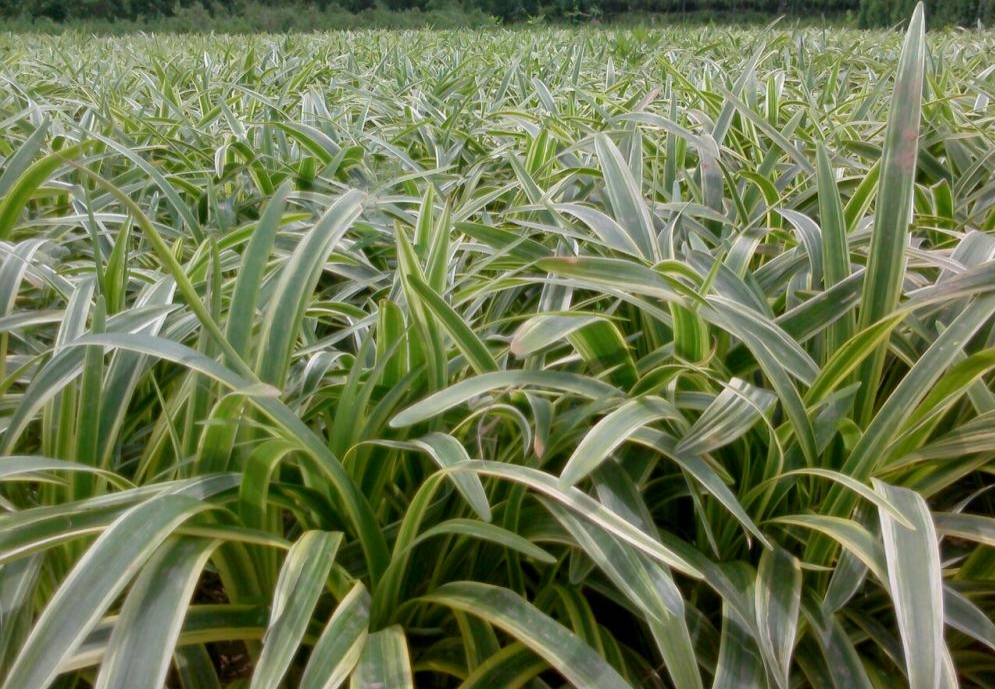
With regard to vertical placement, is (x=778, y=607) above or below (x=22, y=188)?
below

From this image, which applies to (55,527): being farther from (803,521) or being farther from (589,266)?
(803,521)

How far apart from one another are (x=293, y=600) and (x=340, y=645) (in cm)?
6

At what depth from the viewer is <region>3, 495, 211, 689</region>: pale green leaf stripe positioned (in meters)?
0.60

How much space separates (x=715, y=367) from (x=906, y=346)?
0.83 feet

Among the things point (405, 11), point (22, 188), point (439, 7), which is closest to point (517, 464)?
point (22, 188)

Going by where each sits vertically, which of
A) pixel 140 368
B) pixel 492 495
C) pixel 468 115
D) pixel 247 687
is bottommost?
pixel 247 687

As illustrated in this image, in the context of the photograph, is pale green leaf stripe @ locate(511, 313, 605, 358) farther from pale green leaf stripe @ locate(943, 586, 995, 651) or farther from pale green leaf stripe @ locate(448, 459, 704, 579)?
pale green leaf stripe @ locate(943, 586, 995, 651)

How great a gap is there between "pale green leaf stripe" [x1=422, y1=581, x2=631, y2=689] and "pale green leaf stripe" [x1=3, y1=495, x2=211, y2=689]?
0.86ft

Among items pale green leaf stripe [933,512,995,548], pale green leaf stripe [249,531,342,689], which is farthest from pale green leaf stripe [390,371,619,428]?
pale green leaf stripe [933,512,995,548]

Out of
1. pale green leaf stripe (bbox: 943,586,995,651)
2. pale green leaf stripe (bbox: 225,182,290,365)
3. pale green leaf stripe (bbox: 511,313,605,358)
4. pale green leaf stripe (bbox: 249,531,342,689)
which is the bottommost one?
pale green leaf stripe (bbox: 943,586,995,651)

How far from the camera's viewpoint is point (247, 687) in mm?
824

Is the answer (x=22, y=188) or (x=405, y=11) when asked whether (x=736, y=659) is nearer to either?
(x=22, y=188)

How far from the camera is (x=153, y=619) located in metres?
0.66

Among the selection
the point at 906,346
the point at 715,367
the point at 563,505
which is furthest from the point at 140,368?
the point at 906,346
